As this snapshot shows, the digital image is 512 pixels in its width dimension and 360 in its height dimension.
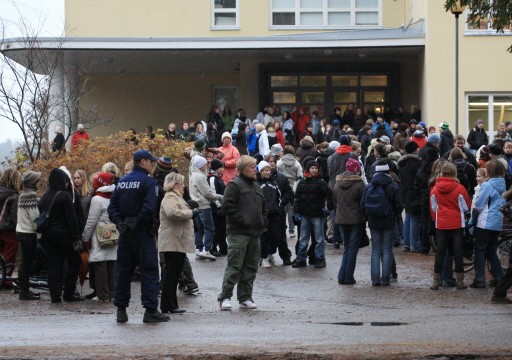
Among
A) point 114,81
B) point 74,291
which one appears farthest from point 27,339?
point 114,81

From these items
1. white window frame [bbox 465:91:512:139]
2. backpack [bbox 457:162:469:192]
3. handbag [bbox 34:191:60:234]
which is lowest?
handbag [bbox 34:191:60:234]

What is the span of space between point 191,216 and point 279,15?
2755cm

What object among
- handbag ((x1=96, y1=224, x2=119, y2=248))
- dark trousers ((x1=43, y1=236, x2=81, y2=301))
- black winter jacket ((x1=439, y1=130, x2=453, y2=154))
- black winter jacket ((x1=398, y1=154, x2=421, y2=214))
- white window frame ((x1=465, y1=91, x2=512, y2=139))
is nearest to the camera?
dark trousers ((x1=43, y1=236, x2=81, y2=301))

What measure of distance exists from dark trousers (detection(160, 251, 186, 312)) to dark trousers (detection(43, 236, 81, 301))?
1.73 metres

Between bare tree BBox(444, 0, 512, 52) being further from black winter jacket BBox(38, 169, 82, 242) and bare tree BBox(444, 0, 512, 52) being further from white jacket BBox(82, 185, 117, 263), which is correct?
black winter jacket BBox(38, 169, 82, 242)

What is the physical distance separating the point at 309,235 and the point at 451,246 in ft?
10.3

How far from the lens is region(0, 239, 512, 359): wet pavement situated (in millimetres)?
10820

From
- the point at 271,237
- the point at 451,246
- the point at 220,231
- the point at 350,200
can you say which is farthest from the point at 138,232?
the point at 220,231

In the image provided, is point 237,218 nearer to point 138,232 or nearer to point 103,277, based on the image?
point 138,232

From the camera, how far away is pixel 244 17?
40500 millimetres

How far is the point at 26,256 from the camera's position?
51.0ft

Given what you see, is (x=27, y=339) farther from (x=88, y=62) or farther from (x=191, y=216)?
(x=88, y=62)

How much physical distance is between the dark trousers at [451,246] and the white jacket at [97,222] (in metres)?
4.68

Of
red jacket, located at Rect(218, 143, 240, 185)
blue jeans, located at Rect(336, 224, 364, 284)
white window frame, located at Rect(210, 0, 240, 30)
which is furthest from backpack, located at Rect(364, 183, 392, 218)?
white window frame, located at Rect(210, 0, 240, 30)
